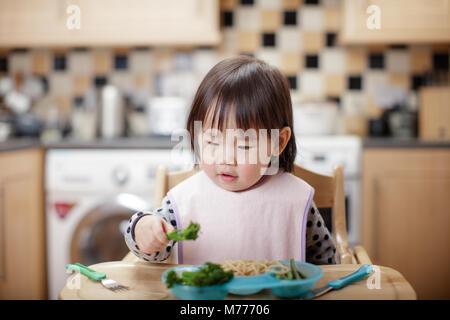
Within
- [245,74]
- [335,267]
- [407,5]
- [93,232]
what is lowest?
[93,232]

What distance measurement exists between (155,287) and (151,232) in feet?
0.25

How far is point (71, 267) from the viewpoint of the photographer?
0.59 m

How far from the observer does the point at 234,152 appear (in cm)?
69

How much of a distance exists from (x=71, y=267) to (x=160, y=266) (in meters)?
0.12

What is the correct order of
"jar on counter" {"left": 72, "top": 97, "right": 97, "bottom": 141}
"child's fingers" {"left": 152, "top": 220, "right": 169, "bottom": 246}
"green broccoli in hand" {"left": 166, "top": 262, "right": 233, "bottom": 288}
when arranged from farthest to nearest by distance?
1. "jar on counter" {"left": 72, "top": 97, "right": 97, "bottom": 141}
2. "child's fingers" {"left": 152, "top": 220, "right": 169, "bottom": 246}
3. "green broccoli in hand" {"left": 166, "top": 262, "right": 233, "bottom": 288}

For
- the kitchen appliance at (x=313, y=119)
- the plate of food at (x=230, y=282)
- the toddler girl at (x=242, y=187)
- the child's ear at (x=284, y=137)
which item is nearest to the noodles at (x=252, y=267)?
the plate of food at (x=230, y=282)

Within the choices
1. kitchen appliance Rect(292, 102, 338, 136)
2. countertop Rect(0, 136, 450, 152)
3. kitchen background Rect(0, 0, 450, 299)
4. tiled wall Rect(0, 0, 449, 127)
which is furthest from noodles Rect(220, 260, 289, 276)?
tiled wall Rect(0, 0, 449, 127)

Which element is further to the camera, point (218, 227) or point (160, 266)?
point (218, 227)

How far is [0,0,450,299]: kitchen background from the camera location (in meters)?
1.92

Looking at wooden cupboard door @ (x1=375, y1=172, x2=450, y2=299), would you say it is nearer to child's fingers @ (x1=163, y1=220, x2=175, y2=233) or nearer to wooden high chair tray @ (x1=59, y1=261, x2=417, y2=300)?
wooden high chair tray @ (x1=59, y1=261, x2=417, y2=300)

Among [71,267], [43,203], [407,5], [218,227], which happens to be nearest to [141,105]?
[43,203]
